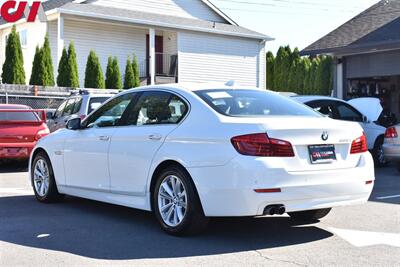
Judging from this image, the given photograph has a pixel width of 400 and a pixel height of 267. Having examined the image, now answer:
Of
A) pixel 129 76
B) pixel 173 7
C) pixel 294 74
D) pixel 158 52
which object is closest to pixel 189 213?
pixel 129 76

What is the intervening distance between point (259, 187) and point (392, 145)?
6.78m

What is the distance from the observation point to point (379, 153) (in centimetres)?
1316

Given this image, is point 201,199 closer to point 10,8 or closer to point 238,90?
point 238,90

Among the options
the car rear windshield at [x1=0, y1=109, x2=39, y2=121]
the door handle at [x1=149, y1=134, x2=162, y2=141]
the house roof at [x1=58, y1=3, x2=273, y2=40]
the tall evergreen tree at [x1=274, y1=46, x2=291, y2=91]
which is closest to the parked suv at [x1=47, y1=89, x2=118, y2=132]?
the car rear windshield at [x1=0, y1=109, x2=39, y2=121]

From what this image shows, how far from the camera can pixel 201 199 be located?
5934 millimetres

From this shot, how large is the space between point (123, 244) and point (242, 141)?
152cm

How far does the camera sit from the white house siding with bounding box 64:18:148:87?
2678cm

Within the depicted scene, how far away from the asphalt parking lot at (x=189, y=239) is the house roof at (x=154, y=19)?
18268 millimetres

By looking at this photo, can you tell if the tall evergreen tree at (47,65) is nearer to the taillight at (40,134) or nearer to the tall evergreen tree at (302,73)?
the taillight at (40,134)

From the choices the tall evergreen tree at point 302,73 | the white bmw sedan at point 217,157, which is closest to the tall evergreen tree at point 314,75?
the tall evergreen tree at point 302,73

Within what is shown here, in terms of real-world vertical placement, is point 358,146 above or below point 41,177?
above

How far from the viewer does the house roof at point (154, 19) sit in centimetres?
2544

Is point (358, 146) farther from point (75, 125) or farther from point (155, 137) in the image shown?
point (75, 125)

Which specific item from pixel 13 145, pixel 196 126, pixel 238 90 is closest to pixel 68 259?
pixel 196 126
